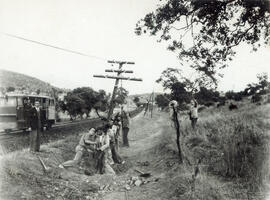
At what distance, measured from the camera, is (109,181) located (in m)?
8.40

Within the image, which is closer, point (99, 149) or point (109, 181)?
point (109, 181)

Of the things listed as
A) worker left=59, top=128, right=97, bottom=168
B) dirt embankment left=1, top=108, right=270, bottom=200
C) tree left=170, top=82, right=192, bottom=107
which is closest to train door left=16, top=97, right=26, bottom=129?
dirt embankment left=1, top=108, right=270, bottom=200

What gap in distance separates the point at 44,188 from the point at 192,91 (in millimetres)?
50982

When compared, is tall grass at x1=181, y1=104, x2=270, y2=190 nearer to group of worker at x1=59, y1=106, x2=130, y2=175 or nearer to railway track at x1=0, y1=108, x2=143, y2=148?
group of worker at x1=59, y1=106, x2=130, y2=175

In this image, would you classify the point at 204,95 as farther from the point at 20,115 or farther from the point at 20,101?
the point at 20,115

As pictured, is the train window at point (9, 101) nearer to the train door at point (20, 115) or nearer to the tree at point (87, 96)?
the train door at point (20, 115)

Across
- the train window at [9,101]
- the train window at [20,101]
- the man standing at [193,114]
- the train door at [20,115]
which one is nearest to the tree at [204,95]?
the man standing at [193,114]

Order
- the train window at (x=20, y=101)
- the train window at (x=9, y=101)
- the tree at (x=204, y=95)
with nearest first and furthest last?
1. the train window at (x=9, y=101)
2. the train window at (x=20, y=101)
3. the tree at (x=204, y=95)

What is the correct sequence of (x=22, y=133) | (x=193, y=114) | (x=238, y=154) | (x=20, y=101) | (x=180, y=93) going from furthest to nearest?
(x=180, y=93) → (x=20, y=101) → (x=22, y=133) → (x=193, y=114) → (x=238, y=154)

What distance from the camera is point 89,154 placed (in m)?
10.7

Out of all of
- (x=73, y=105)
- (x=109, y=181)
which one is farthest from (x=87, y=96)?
(x=109, y=181)

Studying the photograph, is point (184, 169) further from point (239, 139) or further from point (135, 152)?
point (135, 152)

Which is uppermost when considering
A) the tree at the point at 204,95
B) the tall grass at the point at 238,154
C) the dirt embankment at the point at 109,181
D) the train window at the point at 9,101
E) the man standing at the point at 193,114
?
the tree at the point at 204,95

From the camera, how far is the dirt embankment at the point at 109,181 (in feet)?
20.0
